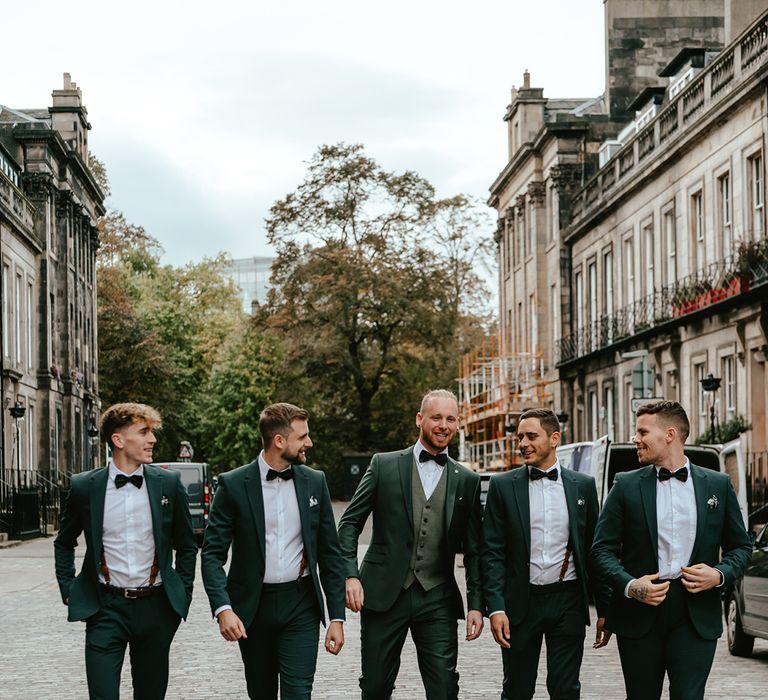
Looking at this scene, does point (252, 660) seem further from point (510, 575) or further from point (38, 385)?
point (38, 385)

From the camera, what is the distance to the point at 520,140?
222ft

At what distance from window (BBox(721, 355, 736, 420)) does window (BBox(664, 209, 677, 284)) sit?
5.60 m

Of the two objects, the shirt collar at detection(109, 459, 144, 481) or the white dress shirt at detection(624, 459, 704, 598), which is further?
the shirt collar at detection(109, 459, 144, 481)

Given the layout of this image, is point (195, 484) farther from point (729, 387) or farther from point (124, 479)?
point (124, 479)

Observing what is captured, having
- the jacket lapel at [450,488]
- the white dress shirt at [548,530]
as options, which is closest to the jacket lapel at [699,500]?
the white dress shirt at [548,530]

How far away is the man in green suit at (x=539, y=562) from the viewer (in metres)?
8.21

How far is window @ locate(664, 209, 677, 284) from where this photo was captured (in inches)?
1783

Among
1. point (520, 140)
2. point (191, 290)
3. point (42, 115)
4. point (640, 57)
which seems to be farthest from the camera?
point (191, 290)

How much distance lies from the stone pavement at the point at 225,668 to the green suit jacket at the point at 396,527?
393 cm

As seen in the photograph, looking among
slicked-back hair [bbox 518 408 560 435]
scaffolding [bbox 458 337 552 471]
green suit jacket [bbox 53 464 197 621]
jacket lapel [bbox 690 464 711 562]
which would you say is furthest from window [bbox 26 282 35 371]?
jacket lapel [bbox 690 464 711 562]

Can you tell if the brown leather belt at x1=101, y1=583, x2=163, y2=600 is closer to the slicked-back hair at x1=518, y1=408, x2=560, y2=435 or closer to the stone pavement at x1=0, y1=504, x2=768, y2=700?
the slicked-back hair at x1=518, y1=408, x2=560, y2=435

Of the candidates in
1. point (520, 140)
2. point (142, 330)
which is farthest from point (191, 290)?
point (520, 140)

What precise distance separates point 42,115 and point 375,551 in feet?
226

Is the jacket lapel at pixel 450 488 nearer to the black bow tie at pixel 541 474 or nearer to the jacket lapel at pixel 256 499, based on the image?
the black bow tie at pixel 541 474
